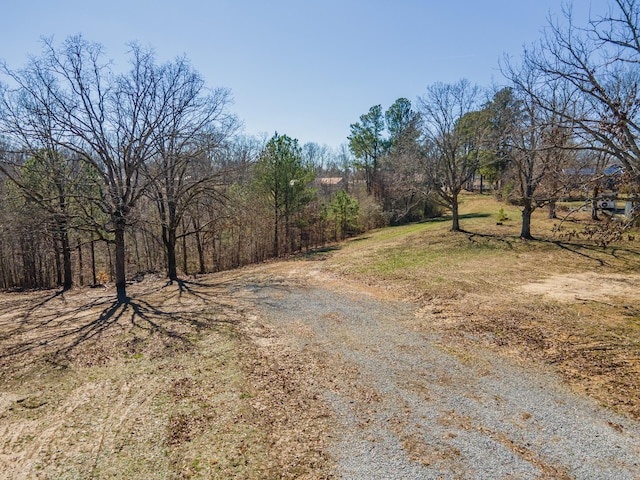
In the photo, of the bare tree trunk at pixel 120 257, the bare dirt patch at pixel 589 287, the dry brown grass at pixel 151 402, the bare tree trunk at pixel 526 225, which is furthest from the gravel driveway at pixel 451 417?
the bare tree trunk at pixel 526 225

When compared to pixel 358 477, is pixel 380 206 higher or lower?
higher

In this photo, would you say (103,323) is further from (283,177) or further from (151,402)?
(283,177)

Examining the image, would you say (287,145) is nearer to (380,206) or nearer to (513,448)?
(380,206)

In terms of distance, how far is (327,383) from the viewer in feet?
18.9

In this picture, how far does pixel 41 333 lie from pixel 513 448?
366 inches

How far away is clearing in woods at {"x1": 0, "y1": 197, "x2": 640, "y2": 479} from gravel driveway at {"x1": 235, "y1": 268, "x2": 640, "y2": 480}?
0.03m

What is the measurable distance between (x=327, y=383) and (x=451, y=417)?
192 centimetres

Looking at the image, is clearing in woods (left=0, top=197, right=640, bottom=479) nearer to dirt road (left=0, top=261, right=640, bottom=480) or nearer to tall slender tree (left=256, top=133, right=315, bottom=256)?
dirt road (left=0, top=261, right=640, bottom=480)

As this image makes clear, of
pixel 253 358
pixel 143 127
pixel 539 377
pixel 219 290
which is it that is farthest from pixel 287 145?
pixel 539 377

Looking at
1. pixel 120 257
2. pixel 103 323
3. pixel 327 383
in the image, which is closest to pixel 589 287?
pixel 327 383

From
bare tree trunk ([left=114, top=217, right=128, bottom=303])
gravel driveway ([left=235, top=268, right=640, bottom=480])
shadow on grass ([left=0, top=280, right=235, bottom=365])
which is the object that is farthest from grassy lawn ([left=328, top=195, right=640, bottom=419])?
bare tree trunk ([left=114, top=217, right=128, bottom=303])

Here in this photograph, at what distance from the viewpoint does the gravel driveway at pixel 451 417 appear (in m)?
3.90

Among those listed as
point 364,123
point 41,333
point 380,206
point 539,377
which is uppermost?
point 364,123

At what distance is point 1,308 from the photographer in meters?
10.4
